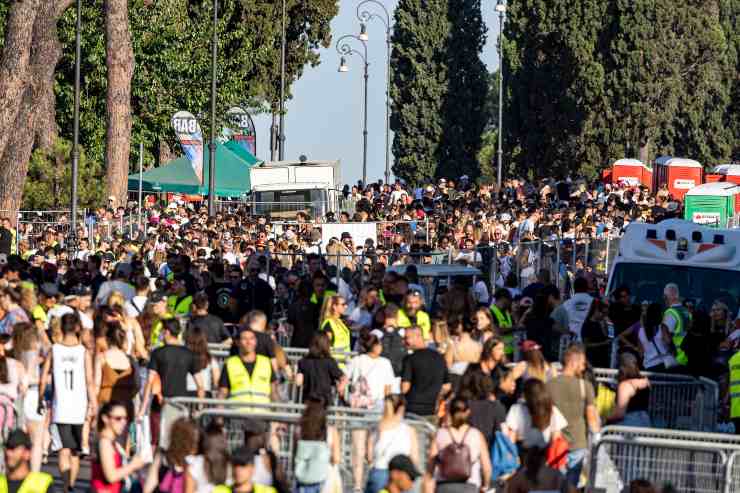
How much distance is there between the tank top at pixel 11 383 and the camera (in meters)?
14.7

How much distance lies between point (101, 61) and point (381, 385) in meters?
44.7

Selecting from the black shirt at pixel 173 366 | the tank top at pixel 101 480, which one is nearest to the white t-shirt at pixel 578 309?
the black shirt at pixel 173 366

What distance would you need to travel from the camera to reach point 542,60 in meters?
74.8

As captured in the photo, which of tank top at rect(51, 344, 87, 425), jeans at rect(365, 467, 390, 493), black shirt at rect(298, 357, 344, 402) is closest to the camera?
jeans at rect(365, 467, 390, 493)

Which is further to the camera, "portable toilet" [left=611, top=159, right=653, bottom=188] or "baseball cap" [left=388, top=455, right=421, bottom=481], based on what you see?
"portable toilet" [left=611, top=159, right=653, bottom=188]

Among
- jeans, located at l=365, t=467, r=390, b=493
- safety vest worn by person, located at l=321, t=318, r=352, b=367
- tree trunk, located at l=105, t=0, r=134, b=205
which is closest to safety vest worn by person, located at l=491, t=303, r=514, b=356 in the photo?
safety vest worn by person, located at l=321, t=318, r=352, b=367

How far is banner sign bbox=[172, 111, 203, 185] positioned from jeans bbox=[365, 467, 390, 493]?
1440 inches

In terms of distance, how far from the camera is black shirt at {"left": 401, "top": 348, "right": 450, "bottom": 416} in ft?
49.1

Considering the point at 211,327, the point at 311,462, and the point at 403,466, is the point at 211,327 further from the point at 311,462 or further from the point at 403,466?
the point at 403,466

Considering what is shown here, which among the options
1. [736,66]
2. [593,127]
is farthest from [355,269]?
[736,66]

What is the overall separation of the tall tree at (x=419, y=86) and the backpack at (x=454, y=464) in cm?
6854

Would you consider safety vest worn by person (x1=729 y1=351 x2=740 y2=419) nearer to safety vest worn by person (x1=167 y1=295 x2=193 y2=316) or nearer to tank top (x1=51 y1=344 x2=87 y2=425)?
tank top (x1=51 y1=344 x2=87 y2=425)

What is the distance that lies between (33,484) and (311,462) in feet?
6.27

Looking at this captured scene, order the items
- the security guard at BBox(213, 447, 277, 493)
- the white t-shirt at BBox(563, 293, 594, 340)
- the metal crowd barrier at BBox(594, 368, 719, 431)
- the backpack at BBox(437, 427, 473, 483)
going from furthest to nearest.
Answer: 1. the white t-shirt at BBox(563, 293, 594, 340)
2. the metal crowd barrier at BBox(594, 368, 719, 431)
3. the backpack at BBox(437, 427, 473, 483)
4. the security guard at BBox(213, 447, 277, 493)
